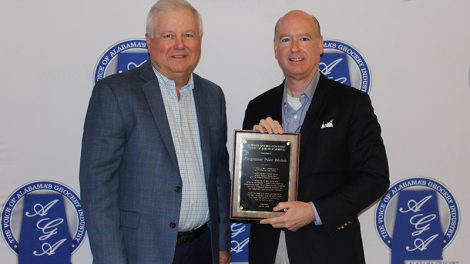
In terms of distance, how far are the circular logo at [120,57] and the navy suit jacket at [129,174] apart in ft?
3.06

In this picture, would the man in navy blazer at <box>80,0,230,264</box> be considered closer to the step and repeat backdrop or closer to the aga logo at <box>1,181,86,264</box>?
the step and repeat backdrop

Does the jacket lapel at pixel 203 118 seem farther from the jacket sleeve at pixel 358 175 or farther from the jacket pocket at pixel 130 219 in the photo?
the jacket sleeve at pixel 358 175

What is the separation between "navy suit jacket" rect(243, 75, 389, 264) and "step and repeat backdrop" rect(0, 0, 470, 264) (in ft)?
3.15

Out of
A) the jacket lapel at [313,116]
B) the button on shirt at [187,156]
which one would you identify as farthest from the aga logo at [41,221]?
the jacket lapel at [313,116]

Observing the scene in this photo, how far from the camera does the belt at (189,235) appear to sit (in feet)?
7.79

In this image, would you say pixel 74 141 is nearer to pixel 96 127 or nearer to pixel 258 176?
pixel 96 127

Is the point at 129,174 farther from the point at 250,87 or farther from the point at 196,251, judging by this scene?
the point at 250,87

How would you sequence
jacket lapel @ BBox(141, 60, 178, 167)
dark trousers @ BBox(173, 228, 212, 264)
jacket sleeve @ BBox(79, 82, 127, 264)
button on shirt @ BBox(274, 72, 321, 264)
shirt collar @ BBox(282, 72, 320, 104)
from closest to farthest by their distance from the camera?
jacket sleeve @ BBox(79, 82, 127, 264) < jacket lapel @ BBox(141, 60, 178, 167) < dark trousers @ BBox(173, 228, 212, 264) < button on shirt @ BBox(274, 72, 321, 264) < shirt collar @ BBox(282, 72, 320, 104)

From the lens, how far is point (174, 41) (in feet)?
7.86

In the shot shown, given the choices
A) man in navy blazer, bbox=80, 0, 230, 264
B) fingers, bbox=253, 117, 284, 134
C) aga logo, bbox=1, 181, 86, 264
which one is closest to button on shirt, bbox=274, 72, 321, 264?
fingers, bbox=253, 117, 284, 134

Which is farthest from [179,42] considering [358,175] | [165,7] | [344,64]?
[344,64]

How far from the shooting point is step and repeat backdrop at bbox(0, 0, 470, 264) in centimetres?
319

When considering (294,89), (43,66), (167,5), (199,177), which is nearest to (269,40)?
(294,89)

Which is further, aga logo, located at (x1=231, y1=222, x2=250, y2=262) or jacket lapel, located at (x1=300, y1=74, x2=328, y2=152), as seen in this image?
aga logo, located at (x1=231, y1=222, x2=250, y2=262)
